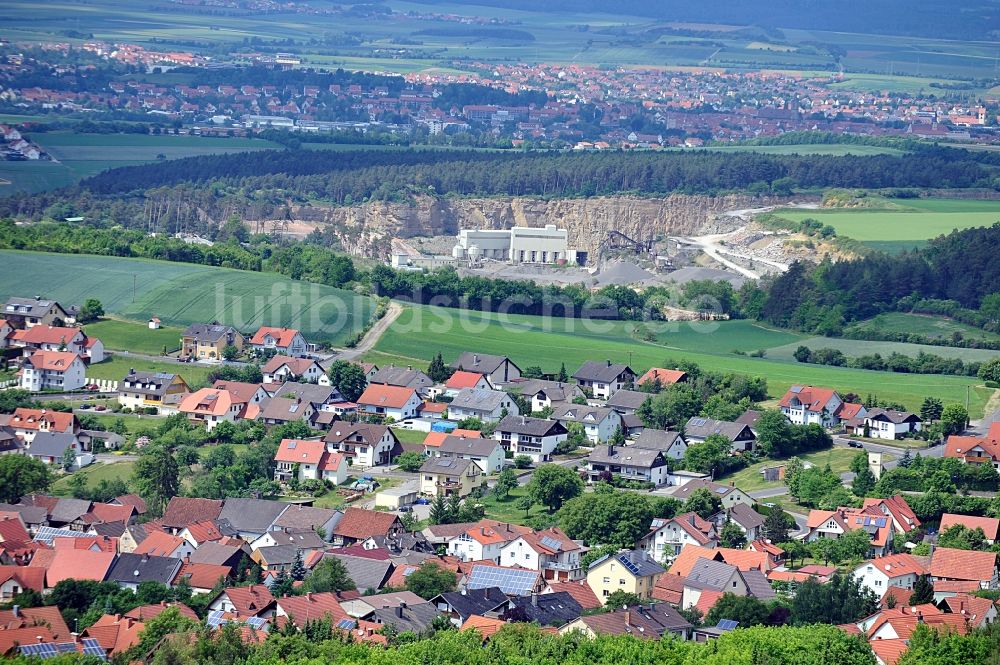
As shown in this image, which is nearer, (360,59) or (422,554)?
(422,554)

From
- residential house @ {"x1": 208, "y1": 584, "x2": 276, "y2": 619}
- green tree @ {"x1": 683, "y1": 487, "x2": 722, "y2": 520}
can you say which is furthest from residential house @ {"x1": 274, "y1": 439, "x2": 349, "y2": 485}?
residential house @ {"x1": 208, "y1": 584, "x2": 276, "y2": 619}

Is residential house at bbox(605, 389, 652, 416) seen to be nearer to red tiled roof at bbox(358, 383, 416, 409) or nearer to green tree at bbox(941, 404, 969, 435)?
red tiled roof at bbox(358, 383, 416, 409)

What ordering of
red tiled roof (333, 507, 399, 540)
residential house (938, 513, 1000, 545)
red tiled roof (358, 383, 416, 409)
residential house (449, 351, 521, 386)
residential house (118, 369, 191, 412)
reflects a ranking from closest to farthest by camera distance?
residential house (938, 513, 1000, 545) < red tiled roof (333, 507, 399, 540) < red tiled roof (358, 383, 416, 409) < residential house (118, 369, 191, 412) < residential house (449, 351, 521, 386)

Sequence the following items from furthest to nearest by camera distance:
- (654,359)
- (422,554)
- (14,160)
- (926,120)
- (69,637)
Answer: (926,120) < (14,160) < (654,359) < (422,554) < (69,637)

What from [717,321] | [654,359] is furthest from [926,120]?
[654,359]

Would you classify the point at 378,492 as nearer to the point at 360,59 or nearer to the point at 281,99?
the point at 281,99

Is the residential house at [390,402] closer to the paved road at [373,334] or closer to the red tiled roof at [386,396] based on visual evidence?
the red tiled roof at [386,396]

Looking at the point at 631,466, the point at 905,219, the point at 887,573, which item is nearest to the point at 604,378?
the point at 631,466
